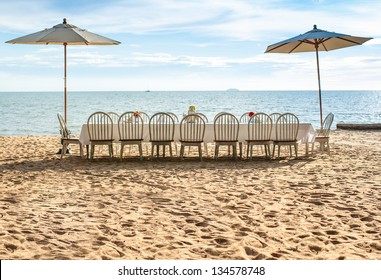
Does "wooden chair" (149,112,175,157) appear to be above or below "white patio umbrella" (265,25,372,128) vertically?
below

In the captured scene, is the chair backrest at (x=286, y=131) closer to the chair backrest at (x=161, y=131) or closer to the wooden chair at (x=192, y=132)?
the wooden chair at (x=192, y=132)

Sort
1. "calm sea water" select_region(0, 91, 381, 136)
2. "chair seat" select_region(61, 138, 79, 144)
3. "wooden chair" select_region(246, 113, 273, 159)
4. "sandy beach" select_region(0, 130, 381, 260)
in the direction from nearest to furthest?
"sandy beach" select_region(0, 130, 381, 260) < "wooden chair" select_region(246, 113, 273, 159) < "chair seat" select_region(61, 138, 79, 144) < "calm sea water" select_region(0, 91, 381, 136)

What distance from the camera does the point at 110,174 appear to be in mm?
6852

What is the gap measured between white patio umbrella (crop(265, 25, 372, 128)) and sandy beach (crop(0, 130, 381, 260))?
8.44 feet

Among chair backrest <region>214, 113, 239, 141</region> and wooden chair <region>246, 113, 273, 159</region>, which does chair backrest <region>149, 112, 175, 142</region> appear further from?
wooden chair <region>246, 113, 273, 159</region>

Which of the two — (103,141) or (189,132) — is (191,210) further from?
(103,141)

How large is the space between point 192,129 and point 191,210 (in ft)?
11.1

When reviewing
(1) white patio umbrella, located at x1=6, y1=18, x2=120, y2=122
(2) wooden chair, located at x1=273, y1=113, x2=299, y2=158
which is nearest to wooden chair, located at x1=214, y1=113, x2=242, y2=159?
(2) wooden chair, located at x1=273, y1=113, x2=299, y2=158

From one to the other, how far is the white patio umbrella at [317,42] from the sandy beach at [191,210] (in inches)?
101

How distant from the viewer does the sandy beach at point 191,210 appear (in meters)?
3.64

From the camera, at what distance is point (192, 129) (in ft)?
26.4

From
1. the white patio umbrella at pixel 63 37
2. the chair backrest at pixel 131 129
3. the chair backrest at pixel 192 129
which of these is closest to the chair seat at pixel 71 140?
the chair backrest at pixel 131 129

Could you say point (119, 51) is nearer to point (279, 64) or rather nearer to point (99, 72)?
point (99, 72)

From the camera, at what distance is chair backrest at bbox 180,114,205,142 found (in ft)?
26.3
